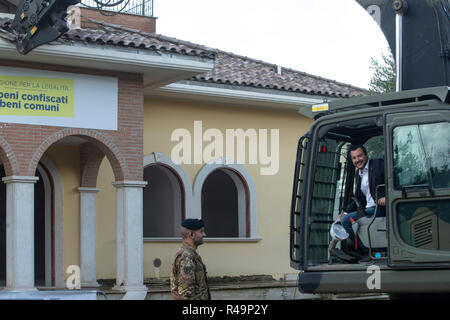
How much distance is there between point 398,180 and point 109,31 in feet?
28.5

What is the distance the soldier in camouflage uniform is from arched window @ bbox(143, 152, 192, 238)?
910cm

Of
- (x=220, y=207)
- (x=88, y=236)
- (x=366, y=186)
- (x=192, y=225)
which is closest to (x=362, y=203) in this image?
(x=366, y=186)

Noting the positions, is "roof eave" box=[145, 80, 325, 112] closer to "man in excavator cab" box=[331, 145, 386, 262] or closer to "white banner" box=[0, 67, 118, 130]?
"white banner" box=[0, 67, 118, 130]

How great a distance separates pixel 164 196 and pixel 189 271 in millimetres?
11832

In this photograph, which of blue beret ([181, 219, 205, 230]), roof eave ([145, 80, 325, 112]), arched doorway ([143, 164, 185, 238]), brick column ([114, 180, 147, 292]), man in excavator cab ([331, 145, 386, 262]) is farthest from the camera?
arched doorway ([143, 164, 185, 238])

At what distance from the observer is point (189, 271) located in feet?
23.6

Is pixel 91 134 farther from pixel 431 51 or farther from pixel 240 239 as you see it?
→ pixel 431 51

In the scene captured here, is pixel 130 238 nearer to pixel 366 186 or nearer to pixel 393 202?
pixel 366 186

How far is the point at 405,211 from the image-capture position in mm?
7441

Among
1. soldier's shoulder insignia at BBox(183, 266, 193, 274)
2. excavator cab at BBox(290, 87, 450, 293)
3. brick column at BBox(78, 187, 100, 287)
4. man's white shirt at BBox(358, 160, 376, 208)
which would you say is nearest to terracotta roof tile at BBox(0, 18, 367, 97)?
brick column at BBox(78, 187, 100, 287)

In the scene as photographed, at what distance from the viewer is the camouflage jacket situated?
720 cm

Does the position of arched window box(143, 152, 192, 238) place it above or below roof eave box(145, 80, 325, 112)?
below
